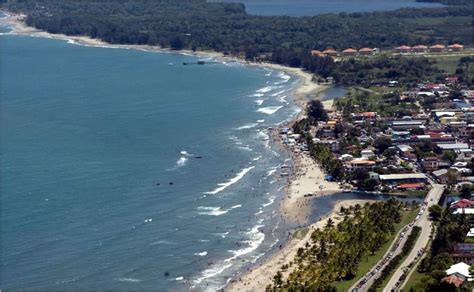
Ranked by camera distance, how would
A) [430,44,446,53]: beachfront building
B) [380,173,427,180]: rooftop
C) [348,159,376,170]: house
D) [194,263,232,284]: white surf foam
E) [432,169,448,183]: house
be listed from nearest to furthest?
[194,263,232,284]: white surf foam → [432,169,448,183]: house → [380,173,427,180]: rooftop → [348,159,376,170]: house → [430,44,446,53]: beachfront building

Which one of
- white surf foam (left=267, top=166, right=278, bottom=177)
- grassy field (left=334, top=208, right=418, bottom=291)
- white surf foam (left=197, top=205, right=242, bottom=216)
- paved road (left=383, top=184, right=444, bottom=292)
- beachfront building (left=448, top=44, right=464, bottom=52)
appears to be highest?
beachfront building (left=448, top=44, right=464, bottom=52)

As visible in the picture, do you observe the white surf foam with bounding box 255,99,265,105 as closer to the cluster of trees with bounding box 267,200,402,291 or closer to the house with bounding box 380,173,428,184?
the house with bounding box 380,173,428,184

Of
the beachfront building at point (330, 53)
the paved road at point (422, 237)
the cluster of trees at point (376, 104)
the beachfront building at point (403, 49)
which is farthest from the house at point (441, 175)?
the beachfront building at point (403, 49)

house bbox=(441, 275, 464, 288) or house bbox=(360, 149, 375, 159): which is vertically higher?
house bbox=(441, 275, 464, 288)

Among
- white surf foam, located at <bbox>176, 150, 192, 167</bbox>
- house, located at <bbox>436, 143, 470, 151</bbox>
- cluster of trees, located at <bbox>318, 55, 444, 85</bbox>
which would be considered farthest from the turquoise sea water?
house, located at <bbox>436, 143, 470, 151</bbox>

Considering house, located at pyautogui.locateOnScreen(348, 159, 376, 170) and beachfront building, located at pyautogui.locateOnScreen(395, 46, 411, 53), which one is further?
beachfront building, located at pyautogui.locateOnScreen(395, 46, 411, 53)

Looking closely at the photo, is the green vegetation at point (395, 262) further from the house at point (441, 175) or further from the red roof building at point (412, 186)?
the house at point (441, 175)

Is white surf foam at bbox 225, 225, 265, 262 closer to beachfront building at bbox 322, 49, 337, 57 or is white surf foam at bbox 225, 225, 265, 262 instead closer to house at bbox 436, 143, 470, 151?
house at bbox 436, 143, 470, 151

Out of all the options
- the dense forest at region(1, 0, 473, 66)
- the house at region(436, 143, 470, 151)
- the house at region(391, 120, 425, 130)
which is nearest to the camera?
the house at region(436, 143, 470, 151)
